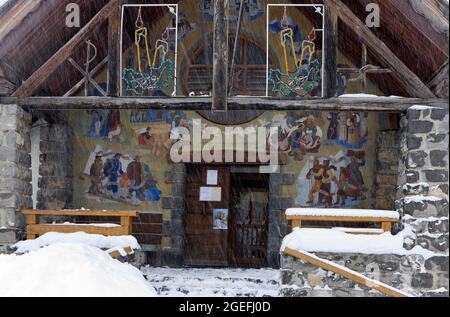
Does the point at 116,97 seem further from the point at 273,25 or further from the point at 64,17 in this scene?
the point at 273,25

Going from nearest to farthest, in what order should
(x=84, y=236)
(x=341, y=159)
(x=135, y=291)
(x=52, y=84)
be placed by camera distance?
1. (x=135, y=291)
2. (x=84, y=236)
3. (x=52, y=84)
4. (x=341, y=159)

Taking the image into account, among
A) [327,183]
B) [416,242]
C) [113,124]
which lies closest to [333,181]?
[327,183]

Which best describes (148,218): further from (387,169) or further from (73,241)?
(387,169)

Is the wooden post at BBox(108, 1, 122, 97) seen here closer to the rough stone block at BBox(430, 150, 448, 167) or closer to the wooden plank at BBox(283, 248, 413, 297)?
the wooden plank at BBox(283, 248, 413, 297)

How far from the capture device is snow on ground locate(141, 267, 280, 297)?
29.7 feet

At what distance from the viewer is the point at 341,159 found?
37.1ft

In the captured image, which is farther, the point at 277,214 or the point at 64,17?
the point at 277,214

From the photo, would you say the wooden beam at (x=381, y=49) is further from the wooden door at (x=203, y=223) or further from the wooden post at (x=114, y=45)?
the wooden door at (x=203, y=223)

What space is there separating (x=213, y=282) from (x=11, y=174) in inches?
131

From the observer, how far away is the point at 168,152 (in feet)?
37.9

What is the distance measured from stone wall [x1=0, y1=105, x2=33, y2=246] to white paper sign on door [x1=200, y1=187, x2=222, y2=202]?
3.45m

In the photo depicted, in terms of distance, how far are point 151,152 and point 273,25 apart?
3.16m
